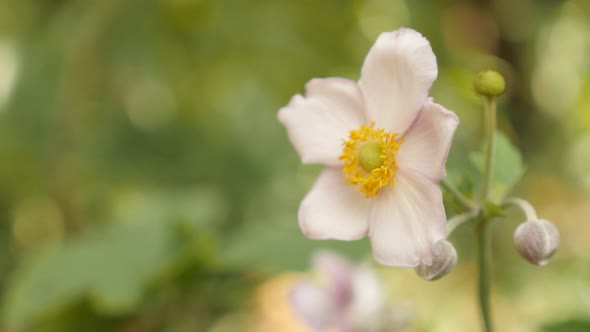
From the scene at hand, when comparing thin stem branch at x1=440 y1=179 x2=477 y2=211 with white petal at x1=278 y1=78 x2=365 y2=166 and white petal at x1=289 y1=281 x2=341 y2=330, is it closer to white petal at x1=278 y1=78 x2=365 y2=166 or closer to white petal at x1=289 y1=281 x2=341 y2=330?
white petal at x1=278 y1=78 x2=365 y2=166

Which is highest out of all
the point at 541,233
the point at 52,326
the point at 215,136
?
the point at 215,136

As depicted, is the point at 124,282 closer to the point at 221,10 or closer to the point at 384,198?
the point at 384,198

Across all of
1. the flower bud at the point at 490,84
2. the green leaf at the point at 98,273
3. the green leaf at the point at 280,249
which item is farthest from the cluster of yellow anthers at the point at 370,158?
the green leaf at the point at 98,273

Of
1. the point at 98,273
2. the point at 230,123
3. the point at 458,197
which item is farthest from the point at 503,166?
the point at 230,123

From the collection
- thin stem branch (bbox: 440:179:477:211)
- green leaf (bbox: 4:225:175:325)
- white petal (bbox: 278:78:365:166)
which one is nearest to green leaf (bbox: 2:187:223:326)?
green leaf (bbox: 4:225:175:325)

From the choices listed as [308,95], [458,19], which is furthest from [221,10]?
[308,95]

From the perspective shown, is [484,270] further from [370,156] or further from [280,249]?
[280,249]

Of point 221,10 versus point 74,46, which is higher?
point 221,10
